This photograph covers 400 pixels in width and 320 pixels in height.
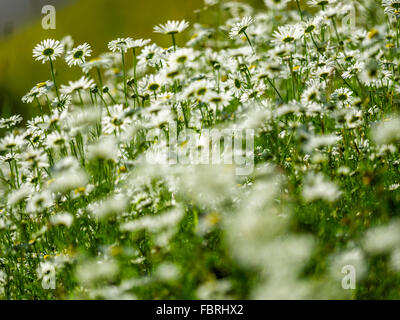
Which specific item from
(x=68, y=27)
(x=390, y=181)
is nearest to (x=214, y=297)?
(x=390, y=181)

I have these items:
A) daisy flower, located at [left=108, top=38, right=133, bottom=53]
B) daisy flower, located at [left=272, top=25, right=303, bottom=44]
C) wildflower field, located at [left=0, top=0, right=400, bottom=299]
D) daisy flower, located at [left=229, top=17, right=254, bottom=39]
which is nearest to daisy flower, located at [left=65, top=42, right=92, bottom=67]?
wildflower field, located at [left=0, top=0, right=400, bottom=299]

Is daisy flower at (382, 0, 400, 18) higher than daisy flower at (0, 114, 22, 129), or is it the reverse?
daisy flower at (382, 0, 400, 18)

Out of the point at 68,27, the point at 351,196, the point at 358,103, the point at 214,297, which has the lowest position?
the point at 214,297

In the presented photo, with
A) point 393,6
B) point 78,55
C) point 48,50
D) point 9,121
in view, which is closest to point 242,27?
point 393,6

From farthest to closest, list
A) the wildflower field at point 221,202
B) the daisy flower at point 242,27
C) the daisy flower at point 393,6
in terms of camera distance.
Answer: the daisy flower at point 242,27 < the daisy flower at point 393,6 < the wildflower field at point 221,202

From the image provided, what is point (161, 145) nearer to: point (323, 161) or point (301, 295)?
point (323, 161)

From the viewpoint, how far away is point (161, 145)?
1.86m

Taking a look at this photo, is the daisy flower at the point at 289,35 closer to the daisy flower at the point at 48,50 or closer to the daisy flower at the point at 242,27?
the daisy flower at the point at 242,27

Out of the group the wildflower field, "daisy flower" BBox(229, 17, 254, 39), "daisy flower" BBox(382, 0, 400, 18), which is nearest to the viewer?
the wildflower field

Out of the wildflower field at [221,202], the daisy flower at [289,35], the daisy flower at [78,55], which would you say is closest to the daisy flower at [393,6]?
the wildflower field at [221,202]

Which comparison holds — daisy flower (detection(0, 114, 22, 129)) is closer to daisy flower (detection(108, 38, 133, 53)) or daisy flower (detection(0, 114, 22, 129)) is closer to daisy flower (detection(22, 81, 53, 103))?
daisy flower (detection(22, 81, 53, 103))

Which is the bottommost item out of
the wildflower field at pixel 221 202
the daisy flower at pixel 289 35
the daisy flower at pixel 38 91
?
the wildflower field at pixel 221 202

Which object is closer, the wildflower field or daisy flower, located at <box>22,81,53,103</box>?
Result: the wildflower field

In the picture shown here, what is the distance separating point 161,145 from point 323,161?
757mm
